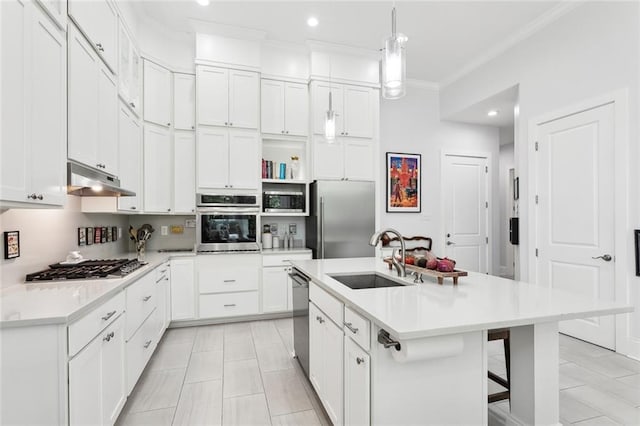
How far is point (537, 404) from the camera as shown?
5.08 ft

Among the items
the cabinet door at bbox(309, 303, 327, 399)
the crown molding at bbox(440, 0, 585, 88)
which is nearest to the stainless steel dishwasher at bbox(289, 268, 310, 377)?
the cabinet door at bbox(309, 303, 327, 399)

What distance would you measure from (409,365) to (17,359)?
1.65 meters

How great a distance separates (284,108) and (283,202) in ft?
4.17

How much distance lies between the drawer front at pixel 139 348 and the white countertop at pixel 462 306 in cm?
143

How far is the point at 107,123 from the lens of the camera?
8.32 feet

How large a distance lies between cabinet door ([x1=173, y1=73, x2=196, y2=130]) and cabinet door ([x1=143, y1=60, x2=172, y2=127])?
0.26 feet

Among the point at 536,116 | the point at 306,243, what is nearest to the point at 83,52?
the point at 306,243

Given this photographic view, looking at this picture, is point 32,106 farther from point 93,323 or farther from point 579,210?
point 579,210

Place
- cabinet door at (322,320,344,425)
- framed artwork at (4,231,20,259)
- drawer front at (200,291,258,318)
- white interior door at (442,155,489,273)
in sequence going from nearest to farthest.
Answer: cabinet door at (322,320,344,425) < framed artwork at (4,231,20,259) < drawer front at (200,291,258,318) < white interior door at (442,155,489,273)

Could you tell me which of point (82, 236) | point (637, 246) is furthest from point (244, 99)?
point (637, 246)

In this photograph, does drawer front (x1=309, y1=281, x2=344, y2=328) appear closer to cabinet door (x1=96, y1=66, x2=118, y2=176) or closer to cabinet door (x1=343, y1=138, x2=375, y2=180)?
cabinet door (x1=96, y1=66, x2=118, y2=176)

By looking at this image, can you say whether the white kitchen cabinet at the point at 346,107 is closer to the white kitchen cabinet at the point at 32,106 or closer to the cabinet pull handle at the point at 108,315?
the white kitchen cabinet at the point at 32,106


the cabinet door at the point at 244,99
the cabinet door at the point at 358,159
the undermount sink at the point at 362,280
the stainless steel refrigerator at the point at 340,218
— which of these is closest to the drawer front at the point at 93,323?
the undermount sink at the point at 362,280

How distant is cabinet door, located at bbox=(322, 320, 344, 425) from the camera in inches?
67.5
